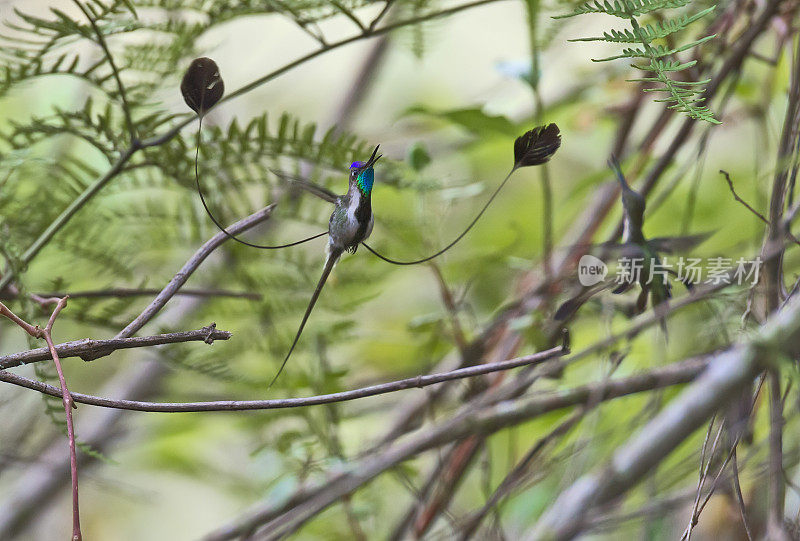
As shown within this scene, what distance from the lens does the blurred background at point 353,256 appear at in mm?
496

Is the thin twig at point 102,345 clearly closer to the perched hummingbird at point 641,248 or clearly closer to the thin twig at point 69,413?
the thin twig at point 69,413

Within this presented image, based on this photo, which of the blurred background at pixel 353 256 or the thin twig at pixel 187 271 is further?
the blurred background at pixel 353 256

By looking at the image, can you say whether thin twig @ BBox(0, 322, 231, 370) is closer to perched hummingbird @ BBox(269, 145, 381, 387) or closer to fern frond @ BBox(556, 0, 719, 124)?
perched hummingbird @ BBox(269, 145, 381, 387)

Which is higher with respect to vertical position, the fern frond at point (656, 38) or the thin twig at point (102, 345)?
the fern frond at point (656, 38)

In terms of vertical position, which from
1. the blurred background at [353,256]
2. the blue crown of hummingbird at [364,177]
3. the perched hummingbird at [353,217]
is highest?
the blue crown of hummingbird at [364,177]

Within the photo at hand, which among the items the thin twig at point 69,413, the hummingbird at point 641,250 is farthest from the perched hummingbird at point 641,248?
the thin twig at point 69,413

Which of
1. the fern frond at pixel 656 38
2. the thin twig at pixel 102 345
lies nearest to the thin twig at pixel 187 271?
the thin twig at pixel 102 345

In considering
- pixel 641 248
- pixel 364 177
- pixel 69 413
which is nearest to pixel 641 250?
pixel 641 248

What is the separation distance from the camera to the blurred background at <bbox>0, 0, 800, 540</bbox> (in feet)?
1.63

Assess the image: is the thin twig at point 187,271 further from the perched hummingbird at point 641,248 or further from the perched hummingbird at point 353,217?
the perched hummingbird at point 641,248

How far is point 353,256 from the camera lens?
44 cm

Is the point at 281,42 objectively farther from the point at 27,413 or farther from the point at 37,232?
the point at 37,232

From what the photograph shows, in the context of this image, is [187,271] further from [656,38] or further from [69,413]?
[656,38]

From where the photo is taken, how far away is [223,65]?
140cm
